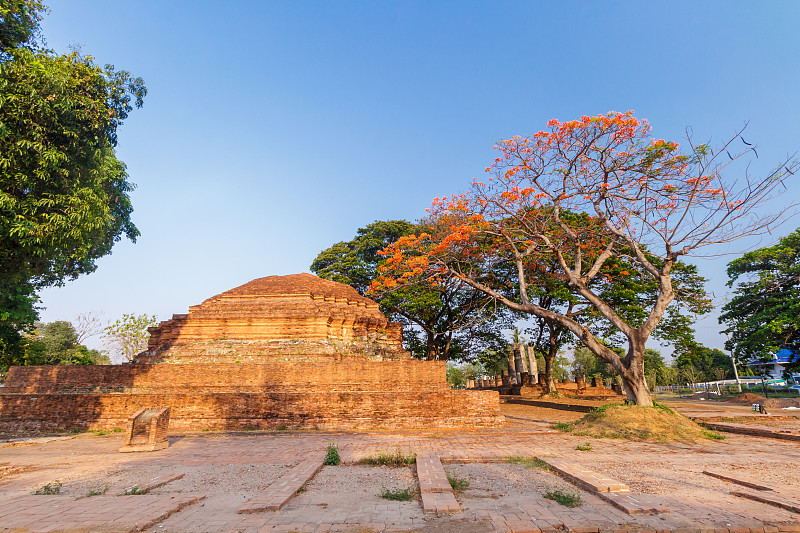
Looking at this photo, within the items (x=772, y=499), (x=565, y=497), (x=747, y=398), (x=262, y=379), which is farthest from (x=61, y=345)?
(x=747, y=398)

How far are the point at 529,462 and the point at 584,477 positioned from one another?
153 centimetres

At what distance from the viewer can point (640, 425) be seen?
9453mm

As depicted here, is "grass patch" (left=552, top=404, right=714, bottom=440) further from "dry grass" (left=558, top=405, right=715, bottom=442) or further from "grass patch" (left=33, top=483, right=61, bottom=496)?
"grass patch" (left=33, top=483, right=61, bottom=496)

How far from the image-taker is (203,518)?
4.07 meters

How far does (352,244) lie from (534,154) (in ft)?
52.8

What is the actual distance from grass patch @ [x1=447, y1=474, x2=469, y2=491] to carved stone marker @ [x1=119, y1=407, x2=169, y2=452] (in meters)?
6.53

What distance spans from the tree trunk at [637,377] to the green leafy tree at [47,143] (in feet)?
41.9

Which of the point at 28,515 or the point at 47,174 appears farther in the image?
the point at 47,174

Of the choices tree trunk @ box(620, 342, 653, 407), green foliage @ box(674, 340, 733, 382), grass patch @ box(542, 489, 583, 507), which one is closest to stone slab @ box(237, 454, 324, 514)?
grass patch @ box(542, 489, 583, 507)

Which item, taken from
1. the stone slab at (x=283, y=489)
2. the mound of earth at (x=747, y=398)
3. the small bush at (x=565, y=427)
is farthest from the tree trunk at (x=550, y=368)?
the stone slab at (x=283, y=489)

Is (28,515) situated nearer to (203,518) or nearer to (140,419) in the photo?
(203,518)

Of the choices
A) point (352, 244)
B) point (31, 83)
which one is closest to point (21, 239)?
point (31, 83)

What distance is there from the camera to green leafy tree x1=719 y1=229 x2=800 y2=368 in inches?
753

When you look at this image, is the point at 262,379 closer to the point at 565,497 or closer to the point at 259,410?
the point at 259,410
